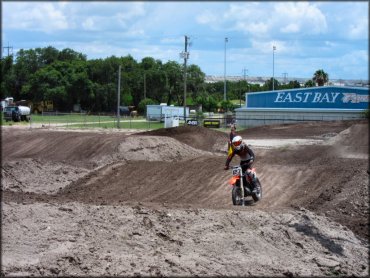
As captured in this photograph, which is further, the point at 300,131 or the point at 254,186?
the point at 300,131

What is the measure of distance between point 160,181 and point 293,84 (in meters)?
63.4

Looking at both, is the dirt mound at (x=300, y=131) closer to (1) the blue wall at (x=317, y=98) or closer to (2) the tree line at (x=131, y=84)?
(1) the blue wall at (x=317, y=98)

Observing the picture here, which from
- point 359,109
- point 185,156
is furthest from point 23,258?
point 359,109

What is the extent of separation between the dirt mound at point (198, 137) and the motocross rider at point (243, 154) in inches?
789

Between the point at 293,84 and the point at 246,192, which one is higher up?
the point at 293,84

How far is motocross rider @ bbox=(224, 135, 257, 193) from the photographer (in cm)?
1354

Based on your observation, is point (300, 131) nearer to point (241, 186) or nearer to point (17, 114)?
point (17, 114)

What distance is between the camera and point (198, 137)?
3672 centimetres

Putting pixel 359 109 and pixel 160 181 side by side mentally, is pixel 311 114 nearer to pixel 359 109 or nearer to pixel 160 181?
pixel 359 109

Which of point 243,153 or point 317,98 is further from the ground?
point 317,98

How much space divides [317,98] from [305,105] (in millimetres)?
1892

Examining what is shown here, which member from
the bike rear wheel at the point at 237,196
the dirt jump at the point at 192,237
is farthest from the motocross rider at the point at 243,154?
the dirt jump at the point at 192,237

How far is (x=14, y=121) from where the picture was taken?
64.0 meters

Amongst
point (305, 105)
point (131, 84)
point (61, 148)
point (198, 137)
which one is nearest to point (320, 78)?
point (305, 105)
